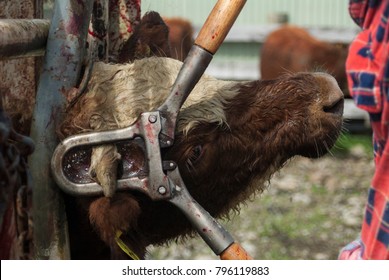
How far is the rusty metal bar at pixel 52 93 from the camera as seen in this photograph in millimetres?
2980

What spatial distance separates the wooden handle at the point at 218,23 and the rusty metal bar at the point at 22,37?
1.81 feet

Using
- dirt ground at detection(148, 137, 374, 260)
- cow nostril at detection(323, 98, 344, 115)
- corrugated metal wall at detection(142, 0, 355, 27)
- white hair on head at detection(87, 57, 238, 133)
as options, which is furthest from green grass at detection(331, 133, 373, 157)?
white hair on head at detection(87, 57, 238, 133)

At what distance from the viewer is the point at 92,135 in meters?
2.95

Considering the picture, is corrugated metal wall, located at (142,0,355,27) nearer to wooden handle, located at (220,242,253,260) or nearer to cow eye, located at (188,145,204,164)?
cow eye, located at (188,145,204,164)

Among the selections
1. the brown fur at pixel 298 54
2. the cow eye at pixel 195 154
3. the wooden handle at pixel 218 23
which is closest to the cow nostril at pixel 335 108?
the cow eye at pixel 195 154

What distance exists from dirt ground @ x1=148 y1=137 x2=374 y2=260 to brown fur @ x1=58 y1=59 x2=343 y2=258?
2.78 meters

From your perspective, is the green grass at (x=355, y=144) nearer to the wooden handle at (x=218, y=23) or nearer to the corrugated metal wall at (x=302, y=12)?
the corrugated metal wall at (x=302, y=12)

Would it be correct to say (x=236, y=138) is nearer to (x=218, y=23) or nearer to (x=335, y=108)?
(x=335, y=108)

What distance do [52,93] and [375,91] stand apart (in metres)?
1.38

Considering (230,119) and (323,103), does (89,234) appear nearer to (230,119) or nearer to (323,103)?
(230,119)

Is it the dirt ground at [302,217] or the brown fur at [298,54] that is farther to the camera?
the brown fur at [298,54]

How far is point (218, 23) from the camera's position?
2.80m

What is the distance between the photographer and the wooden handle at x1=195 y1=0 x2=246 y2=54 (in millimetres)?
2793

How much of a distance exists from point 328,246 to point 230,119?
4189 millimetres
